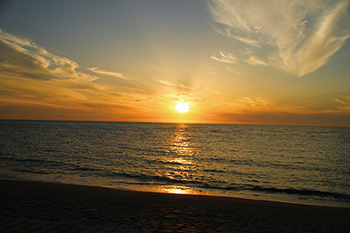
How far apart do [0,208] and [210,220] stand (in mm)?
8578

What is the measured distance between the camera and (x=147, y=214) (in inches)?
342

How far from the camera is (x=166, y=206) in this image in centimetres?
1012

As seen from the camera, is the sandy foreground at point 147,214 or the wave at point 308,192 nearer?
the sandy foreground at point 147,214

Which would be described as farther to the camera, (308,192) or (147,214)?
(308,192)

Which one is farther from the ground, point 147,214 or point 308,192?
point 147,214

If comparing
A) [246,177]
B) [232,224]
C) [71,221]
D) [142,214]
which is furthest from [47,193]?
[246,177]

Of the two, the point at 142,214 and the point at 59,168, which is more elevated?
the point at 142,214

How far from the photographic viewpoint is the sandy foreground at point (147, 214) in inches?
277

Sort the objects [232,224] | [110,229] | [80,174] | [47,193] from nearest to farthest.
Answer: [110,229] < [232,224] < [47,193] < [80,174]

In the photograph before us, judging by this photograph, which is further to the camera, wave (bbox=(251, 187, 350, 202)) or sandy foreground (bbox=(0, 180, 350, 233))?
wave (bbox=(251, 187, 350, 202))

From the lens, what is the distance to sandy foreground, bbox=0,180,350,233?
7039 mm

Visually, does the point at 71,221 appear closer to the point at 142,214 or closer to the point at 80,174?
the point at 142,214

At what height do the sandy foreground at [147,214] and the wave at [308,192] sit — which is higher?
the sandy foreground at [147,214]

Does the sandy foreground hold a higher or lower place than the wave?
higher
